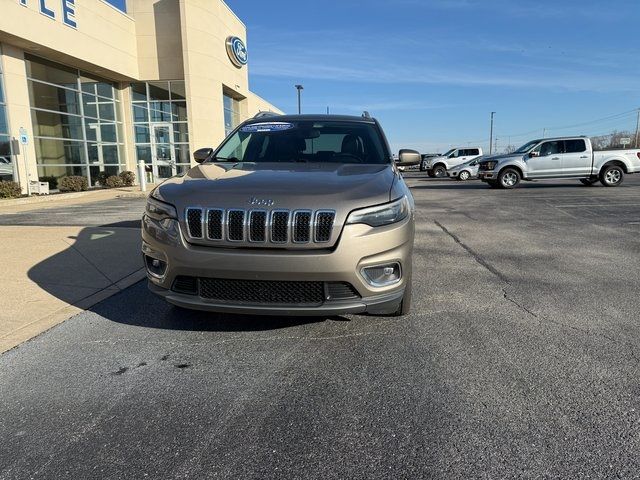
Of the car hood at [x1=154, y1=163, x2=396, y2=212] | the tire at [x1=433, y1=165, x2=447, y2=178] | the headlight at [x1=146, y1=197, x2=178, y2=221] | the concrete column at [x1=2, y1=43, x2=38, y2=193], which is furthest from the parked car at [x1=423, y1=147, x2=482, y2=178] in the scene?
the headlight at [x1=146, y1=197, x2=178, y2=221]

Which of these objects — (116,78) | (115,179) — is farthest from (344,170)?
(116,78)

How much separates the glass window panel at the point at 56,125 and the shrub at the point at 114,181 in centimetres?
212

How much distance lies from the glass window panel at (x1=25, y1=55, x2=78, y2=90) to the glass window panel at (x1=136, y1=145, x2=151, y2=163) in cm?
464

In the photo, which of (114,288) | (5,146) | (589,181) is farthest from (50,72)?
(589,181)

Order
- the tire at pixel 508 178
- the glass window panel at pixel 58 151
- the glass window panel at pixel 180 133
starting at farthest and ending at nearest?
the glass window panel at pixel 180 133 < the tire at pixel 508 178 < the glass window panel at pixel 58 151

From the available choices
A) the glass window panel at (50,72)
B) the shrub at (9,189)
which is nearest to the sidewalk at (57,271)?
the shrub at (9,189)

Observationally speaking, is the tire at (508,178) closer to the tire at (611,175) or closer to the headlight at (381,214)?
the tire at (611,175)

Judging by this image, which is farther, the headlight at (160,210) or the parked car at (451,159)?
the parked car at (451,159)

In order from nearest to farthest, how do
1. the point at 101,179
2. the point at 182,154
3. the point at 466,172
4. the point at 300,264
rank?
the point at 300,264 < the point at 101,179 < the point at 182,154 < the point at 466,172

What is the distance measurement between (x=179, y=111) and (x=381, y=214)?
23.6m

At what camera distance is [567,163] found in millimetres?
18250

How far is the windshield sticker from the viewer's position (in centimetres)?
507

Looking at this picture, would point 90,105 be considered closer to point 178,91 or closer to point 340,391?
point 178,91

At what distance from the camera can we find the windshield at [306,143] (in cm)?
460
